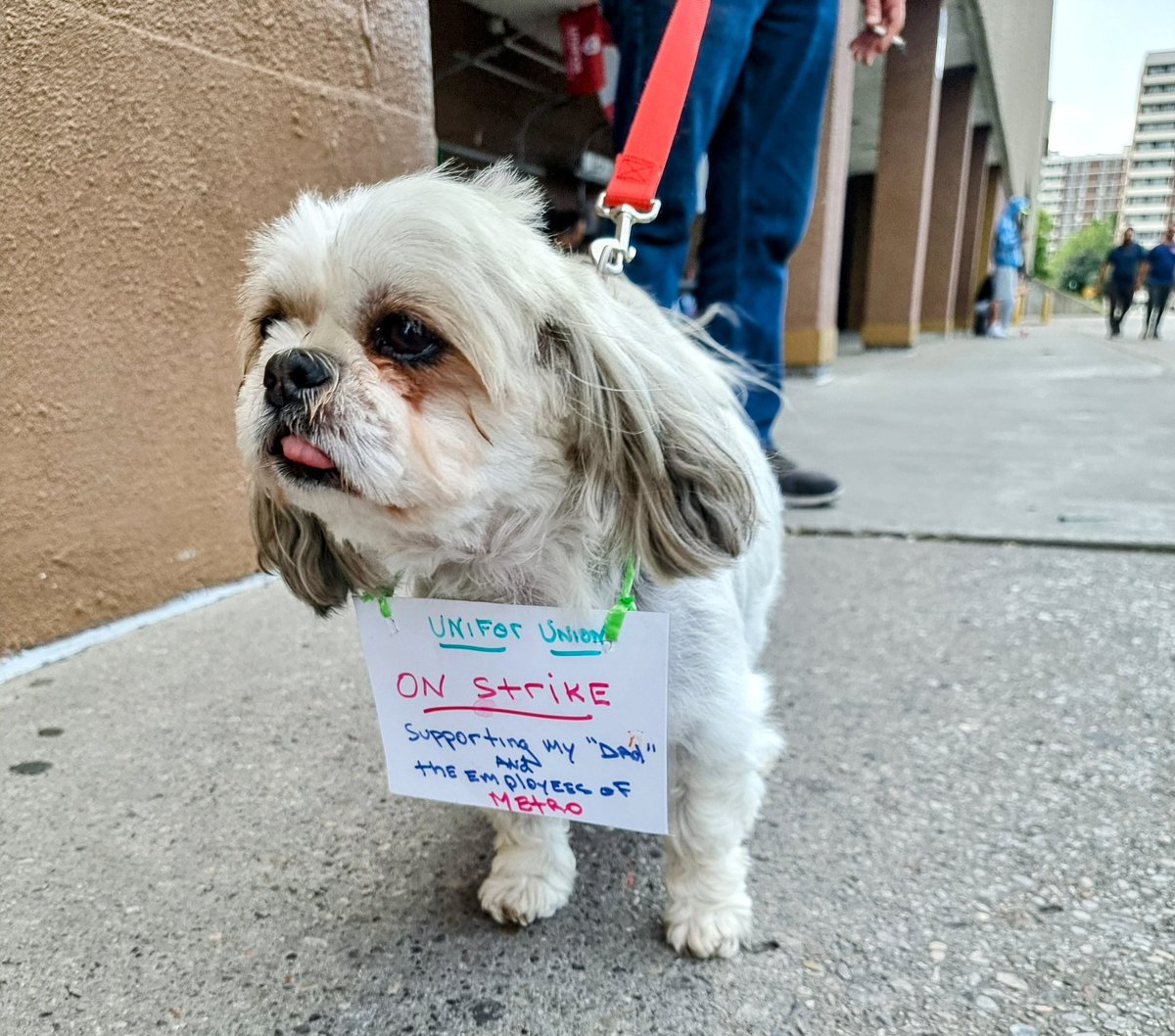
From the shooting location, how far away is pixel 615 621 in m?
1.32

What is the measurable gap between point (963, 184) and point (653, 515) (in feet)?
69.8

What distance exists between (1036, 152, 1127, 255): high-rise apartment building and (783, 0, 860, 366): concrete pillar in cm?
13746

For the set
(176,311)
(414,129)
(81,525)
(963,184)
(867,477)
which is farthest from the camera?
(963,184)

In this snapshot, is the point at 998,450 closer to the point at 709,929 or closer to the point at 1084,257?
the point at 709,929

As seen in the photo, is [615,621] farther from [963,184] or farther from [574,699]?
[963,184]

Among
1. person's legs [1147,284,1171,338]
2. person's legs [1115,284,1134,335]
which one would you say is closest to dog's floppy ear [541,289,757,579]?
person's legs [1147,284,1171,338]

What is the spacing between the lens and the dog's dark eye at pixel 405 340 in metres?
1.21

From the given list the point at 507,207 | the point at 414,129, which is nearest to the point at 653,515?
the point at 507,207

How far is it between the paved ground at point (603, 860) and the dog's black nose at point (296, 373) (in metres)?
0.94

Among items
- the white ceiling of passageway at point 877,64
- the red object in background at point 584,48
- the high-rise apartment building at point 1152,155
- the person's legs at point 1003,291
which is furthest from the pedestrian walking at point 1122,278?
the high-rise apartment building at point 1152,155

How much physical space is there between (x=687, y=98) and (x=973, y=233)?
86.4 ft

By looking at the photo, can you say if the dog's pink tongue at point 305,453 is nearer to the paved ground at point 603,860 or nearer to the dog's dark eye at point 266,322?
the dog's dark eye at point 266,322

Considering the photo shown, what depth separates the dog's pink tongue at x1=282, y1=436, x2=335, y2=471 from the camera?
119cm

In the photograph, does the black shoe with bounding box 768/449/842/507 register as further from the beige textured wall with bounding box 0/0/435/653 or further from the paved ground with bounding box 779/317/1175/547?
the beige textured wall with bounding box 0/0/435/653
